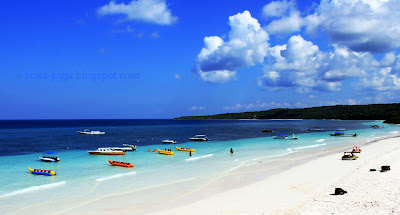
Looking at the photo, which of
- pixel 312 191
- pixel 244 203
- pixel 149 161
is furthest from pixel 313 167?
pixel 149 161

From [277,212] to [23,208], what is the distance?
17707mm

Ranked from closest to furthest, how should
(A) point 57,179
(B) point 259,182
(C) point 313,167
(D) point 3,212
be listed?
(D) point 3,212
(B) point 259,182
(A) point 57,179
(C) point 313,167

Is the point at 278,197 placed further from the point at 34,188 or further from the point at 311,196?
the point at 34,188

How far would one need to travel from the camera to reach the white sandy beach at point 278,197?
Answer: 18.1m

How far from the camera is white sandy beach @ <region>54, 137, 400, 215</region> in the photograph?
18.1 m

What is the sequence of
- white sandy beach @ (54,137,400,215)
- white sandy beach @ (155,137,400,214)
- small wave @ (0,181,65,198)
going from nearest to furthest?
white sandy beach @ (155,137,400,214) → white sandy beach @ (54,137,400,215) → small wave @ (0,181,65,198)

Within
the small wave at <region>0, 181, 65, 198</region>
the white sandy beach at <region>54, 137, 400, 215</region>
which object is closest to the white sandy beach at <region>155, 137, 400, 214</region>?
the white sandy beach at <region>54, 137, 400, 215</region>

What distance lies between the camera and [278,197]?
72.9 ft

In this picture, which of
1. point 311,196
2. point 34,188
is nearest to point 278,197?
point 311,196

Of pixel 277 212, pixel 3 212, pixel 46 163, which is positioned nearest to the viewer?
pixel 277 212

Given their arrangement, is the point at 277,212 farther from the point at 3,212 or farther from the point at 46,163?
the point at 46,163

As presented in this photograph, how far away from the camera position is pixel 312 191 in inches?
922

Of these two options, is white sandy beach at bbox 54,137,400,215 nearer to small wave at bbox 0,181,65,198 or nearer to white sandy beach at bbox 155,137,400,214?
white sandy beach at bbox 155,137,400,214

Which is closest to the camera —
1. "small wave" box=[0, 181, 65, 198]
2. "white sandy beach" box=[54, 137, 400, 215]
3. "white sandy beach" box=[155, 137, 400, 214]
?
"white sandy beach" box=[155, 137, 400, 214]
